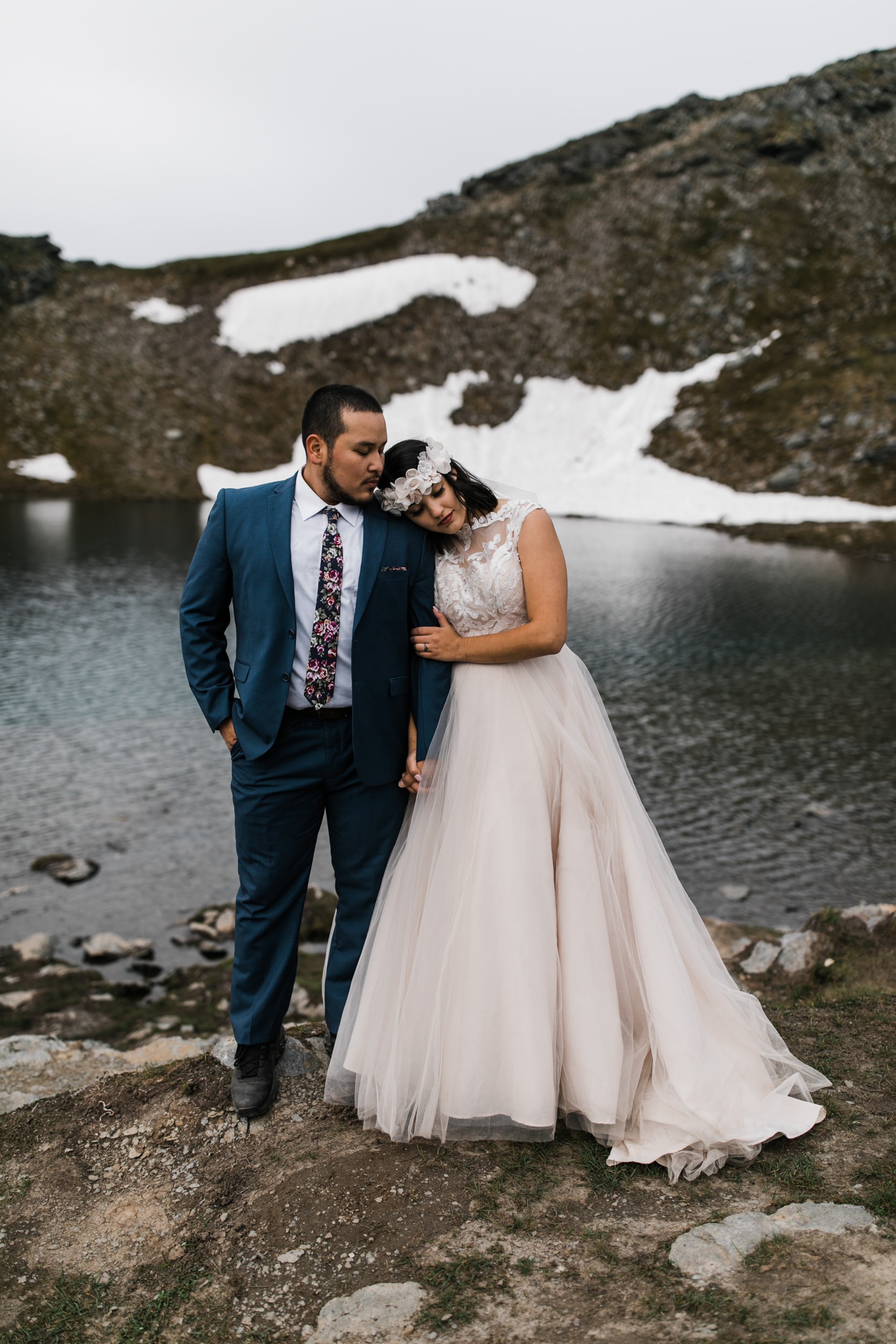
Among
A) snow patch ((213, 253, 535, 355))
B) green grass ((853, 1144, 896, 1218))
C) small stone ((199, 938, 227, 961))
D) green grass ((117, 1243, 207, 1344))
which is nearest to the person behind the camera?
green grass ((117, 1243, 207, 1344))

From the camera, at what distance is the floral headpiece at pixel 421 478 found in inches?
154

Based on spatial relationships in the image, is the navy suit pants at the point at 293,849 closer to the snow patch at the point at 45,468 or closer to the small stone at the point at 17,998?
the small stone at the point at 17,998

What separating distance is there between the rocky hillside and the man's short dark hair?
40.0 meters

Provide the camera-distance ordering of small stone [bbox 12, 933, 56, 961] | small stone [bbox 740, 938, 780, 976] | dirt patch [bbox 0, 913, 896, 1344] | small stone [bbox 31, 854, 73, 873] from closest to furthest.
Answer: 1. dirt patch [bbox 0, 913, 896, 1344]
2. small stone [bbox 740, 938, 780, 976]
3. small stone [bbox 12, 933, 56, 961]
4. small stone [bbox 31, 854, 73, 873]

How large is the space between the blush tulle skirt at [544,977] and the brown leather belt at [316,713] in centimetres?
47

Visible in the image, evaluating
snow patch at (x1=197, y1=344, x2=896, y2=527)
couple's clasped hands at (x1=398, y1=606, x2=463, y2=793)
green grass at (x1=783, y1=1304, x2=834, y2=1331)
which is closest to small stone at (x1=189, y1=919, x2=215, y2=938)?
couple's clasped hands at (x1=398, y1=606, x2=463, y2=793)

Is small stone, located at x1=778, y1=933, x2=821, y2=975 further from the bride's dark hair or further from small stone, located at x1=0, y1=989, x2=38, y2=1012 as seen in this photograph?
small stone, located at x1=0, y1=989, x2=38, y2=1012

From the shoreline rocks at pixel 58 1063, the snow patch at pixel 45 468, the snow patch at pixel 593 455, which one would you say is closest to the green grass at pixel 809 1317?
the shoreline rocks at pixel 58 1063

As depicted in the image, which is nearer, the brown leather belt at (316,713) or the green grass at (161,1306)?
the green grass at (161,1306)

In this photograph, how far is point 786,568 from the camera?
2933 cm

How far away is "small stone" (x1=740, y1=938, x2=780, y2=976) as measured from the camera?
7.05m

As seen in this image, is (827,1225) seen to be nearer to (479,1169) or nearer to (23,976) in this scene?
(479,1169)

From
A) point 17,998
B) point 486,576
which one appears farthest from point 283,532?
point 17,998

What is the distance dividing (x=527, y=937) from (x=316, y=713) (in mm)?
1347
